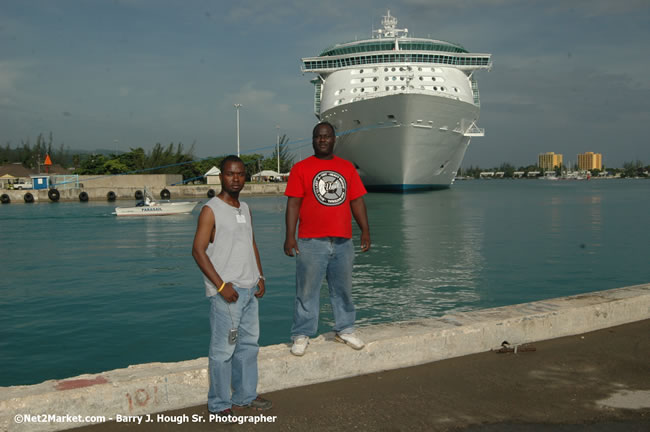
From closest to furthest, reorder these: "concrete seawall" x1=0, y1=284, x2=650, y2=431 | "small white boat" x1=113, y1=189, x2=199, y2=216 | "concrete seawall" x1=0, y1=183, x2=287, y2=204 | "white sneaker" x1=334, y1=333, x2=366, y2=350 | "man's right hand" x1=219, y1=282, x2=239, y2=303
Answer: "concrete seawall" x1=0, y1=284, x2=650, y2=431 → "man's right hand" x1=219, y1=282, x2=239, y2=303 → "white sneaker" x1=334, y1=333, x2=366, y2=350 → "small white boat" x1=113, y1=189, x2=199, y2=216 → "concrete seawall" x1=0, y1=183, x2=287, y2=204

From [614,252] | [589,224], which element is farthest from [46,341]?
[589,224]

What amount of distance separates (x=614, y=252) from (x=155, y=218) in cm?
2480

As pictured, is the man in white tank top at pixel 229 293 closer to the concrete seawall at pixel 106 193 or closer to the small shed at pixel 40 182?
the concrete seawall at pixel 106 193

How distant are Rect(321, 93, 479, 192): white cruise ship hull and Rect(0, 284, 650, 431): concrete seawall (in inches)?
1300

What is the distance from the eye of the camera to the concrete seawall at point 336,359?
2.93 meters

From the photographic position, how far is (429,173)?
43219 millimetres

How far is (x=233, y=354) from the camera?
324 centimetres

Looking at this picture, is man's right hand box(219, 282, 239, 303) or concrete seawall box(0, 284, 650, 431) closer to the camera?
concrete seawall box(0, 284, 650, 431)

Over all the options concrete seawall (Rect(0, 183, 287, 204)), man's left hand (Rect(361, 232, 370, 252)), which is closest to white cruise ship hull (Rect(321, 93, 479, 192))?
concrete seawall (Rect(0, 183, 287, 204))

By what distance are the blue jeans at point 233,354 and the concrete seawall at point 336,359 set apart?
0.18 meters

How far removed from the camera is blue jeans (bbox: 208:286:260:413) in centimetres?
310

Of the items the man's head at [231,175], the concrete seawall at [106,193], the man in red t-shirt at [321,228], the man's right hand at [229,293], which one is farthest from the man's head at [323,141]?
the concrete seawall at [106,193]

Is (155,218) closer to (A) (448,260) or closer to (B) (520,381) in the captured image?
(A) (448,260)

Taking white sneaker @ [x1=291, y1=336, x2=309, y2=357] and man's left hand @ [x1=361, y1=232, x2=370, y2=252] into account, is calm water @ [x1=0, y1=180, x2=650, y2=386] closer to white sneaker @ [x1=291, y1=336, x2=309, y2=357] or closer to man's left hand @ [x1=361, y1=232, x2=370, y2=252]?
man's left hand @ [x1=361, y1=232, x2=370, y2=252]
